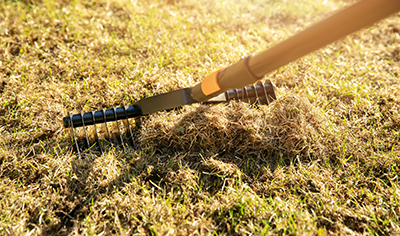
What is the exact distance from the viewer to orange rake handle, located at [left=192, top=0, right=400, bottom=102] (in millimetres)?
1386

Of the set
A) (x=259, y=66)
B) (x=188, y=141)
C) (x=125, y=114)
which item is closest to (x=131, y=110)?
(x=125, y=114)

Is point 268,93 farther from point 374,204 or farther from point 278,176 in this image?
point 374,204

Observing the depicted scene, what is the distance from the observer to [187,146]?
90.3 inches

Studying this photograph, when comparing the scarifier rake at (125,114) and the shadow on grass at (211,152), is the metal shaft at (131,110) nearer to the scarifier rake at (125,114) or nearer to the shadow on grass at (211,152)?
the scarifier rake at (125,114)

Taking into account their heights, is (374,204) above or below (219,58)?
below

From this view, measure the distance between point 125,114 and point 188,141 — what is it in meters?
0.52

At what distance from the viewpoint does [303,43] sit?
1588 millimetres

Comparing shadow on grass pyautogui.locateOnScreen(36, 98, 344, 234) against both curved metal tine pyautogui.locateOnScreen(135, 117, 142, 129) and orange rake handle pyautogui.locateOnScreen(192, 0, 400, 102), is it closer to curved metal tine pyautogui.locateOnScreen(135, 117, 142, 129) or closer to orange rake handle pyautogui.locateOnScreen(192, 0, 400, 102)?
curved metal tine pyautogui.locateOnScreen(135, 117, 142, 129)

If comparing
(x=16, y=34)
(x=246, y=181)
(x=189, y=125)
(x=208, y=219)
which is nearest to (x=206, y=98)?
(x=189, y=125)

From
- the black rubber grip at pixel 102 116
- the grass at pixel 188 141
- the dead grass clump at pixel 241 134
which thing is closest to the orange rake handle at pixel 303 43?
the dead grass clump at pixel 241 134

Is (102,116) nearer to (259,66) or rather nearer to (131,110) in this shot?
(131,110)

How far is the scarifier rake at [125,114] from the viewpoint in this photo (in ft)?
7.22

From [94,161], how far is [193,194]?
747 mm

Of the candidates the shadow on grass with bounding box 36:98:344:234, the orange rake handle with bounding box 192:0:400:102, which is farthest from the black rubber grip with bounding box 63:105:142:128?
the orange rake handle with bounding box 192:0:400:102
